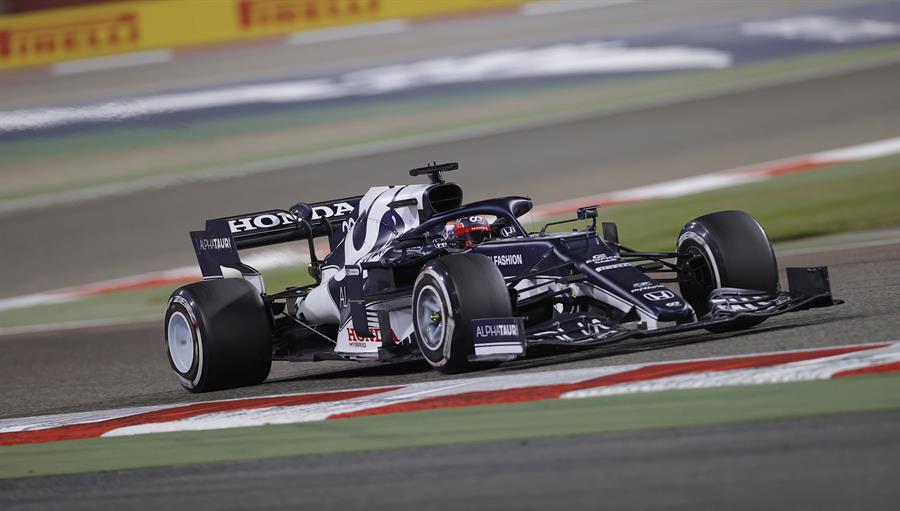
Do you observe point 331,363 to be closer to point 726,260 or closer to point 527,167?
point 726,260

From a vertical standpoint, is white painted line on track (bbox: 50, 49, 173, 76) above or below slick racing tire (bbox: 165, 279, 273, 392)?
above

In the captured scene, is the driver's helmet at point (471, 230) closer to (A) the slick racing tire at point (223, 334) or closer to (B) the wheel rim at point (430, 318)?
(B) the wheel rim at point (430, 318)

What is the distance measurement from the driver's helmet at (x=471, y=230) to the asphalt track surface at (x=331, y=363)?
858mm

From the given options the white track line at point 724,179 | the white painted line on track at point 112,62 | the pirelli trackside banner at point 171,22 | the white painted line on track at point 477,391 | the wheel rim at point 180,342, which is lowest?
the white painted line on track at point 477,391

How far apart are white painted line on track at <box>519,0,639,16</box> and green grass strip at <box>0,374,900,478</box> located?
1897 cm

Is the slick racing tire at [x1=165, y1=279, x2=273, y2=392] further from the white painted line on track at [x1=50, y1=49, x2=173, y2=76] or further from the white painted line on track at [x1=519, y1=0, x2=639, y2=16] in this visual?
the white painted line on track at [x1=519, y1=0, x2=639, y2=16]

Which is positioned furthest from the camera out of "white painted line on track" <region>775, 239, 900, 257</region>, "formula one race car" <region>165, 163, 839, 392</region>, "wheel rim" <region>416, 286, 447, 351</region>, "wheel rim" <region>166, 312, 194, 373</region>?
"white painted line on track" <region>775, 239, 900, 257</region>

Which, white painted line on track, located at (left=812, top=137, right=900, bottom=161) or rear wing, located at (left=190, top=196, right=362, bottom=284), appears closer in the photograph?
rear wing, located at (left=190, top=196, right=362, bottom=284)

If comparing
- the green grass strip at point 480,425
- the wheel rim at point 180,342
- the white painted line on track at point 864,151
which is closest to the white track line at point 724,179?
the white painted line on track at point 864,151

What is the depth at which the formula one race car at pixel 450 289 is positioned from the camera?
797cm

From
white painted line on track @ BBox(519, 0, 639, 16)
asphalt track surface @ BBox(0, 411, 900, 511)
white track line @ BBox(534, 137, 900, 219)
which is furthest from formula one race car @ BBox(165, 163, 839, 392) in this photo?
white painted line on track @ BBox(519, 0, 639, 16)

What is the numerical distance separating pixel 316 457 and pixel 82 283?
40.9 feet

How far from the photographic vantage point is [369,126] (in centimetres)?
2319

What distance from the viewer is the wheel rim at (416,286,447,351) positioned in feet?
26.8
